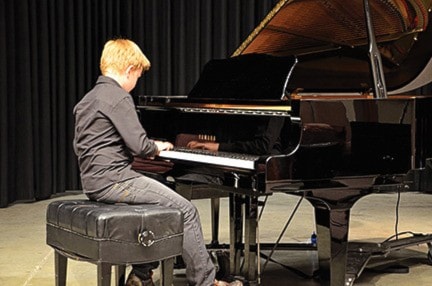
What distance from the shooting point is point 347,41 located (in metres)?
4.48

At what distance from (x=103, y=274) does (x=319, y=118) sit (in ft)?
3.76

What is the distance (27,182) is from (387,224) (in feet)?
10.6

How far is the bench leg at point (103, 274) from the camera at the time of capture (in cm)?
321

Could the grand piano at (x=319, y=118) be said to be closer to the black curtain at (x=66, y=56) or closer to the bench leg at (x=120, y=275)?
the bench leg at (x=120, y=275)

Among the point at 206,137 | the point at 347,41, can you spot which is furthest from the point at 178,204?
the point at 347,41

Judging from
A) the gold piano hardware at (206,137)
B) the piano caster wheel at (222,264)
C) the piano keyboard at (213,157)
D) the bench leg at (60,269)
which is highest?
the gold piano hardware at (206,137)

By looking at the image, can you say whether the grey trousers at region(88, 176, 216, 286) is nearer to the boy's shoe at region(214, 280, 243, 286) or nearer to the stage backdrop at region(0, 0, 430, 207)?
the boy's shoe at region(214, 280, 243, 286)

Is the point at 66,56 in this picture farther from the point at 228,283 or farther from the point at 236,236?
the point at 228,283

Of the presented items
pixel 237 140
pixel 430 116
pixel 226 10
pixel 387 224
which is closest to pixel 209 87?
pixel 237 140

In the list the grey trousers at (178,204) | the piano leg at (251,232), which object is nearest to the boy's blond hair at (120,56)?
the grey trousers at (178,204)

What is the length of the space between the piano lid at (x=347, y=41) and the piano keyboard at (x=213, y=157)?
36.0 inches

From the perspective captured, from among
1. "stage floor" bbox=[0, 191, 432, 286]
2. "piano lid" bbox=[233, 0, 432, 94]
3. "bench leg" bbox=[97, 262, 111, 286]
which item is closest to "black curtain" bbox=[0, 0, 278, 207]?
"stage floor" bbox=[0, 191, 432, 286]

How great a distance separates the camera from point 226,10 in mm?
8469

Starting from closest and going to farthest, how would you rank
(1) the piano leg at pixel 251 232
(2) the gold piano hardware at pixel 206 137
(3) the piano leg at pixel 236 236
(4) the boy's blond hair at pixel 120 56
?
(4) the boy's blond hair at pixel 120 56, (1) the piano leg at pixel 251 232, (2) the gold piano hardware at pixel 206 137, (3) the piano leg at pixel 236 236
